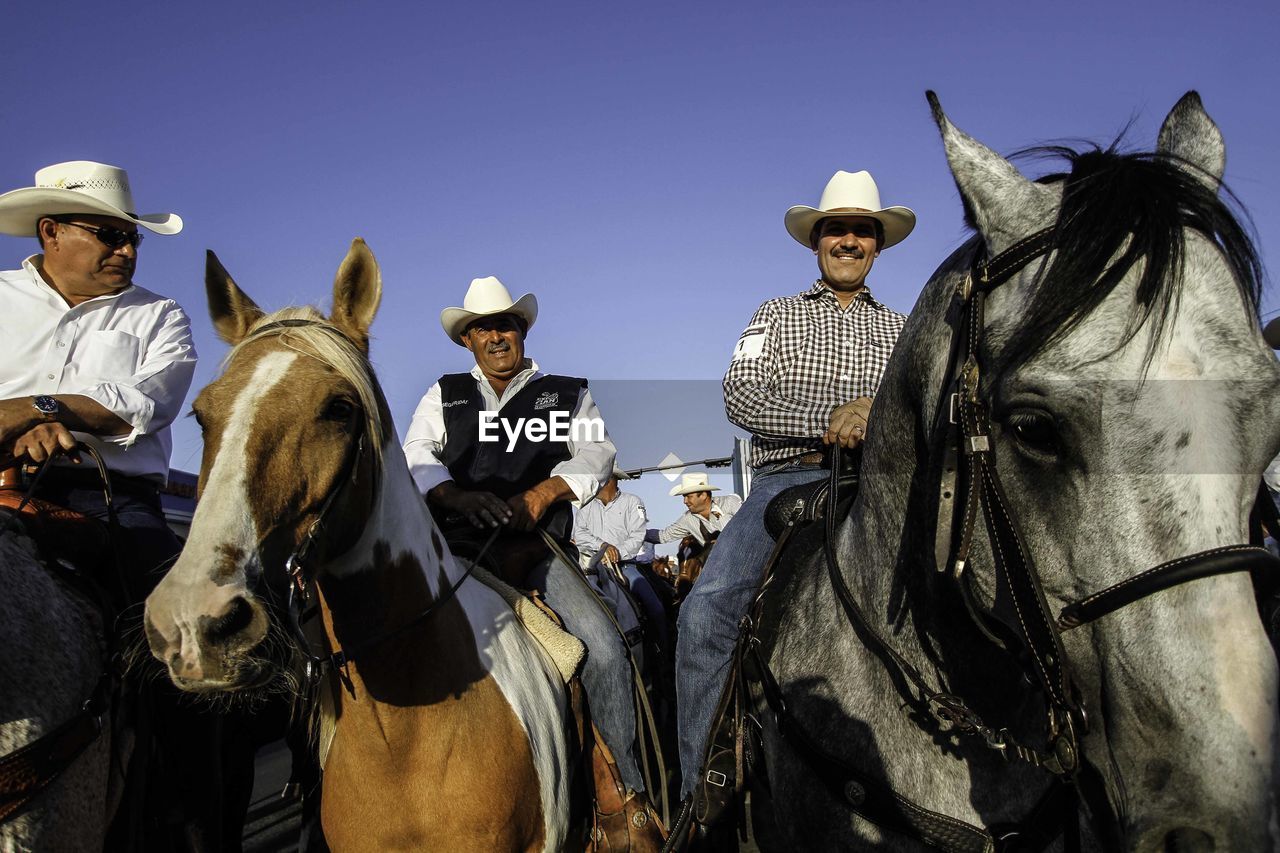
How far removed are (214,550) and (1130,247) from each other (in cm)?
230

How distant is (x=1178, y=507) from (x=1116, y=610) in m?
0.21

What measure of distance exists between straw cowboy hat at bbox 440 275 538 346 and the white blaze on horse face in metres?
2.97

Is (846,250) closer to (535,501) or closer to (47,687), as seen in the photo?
(535,501)

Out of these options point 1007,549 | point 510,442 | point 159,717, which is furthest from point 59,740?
point 510,442

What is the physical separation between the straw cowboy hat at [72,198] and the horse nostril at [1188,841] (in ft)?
13.8

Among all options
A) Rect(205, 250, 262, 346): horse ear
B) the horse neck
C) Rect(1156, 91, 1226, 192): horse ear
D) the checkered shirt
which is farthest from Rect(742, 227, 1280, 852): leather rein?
Rect(205, 250, 262, 346): horse ear

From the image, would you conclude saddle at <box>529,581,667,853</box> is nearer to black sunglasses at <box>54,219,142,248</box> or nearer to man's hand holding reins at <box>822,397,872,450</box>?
man's hand holding reins at <box>822,397,872,450</box>

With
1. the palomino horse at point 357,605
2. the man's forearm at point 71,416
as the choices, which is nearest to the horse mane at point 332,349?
the palomino horse at point 357,605

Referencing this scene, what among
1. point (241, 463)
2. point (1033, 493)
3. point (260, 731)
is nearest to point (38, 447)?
point (241, 463)

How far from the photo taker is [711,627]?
3338mm

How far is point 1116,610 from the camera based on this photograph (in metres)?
1.59

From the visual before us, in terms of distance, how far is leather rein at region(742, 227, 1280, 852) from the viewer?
63.2 inches

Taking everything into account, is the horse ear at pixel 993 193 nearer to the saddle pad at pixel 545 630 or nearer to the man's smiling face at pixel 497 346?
the saddle pad at pixel 545 630

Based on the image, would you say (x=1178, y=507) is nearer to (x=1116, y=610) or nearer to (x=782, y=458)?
(x=1116, y=610)
